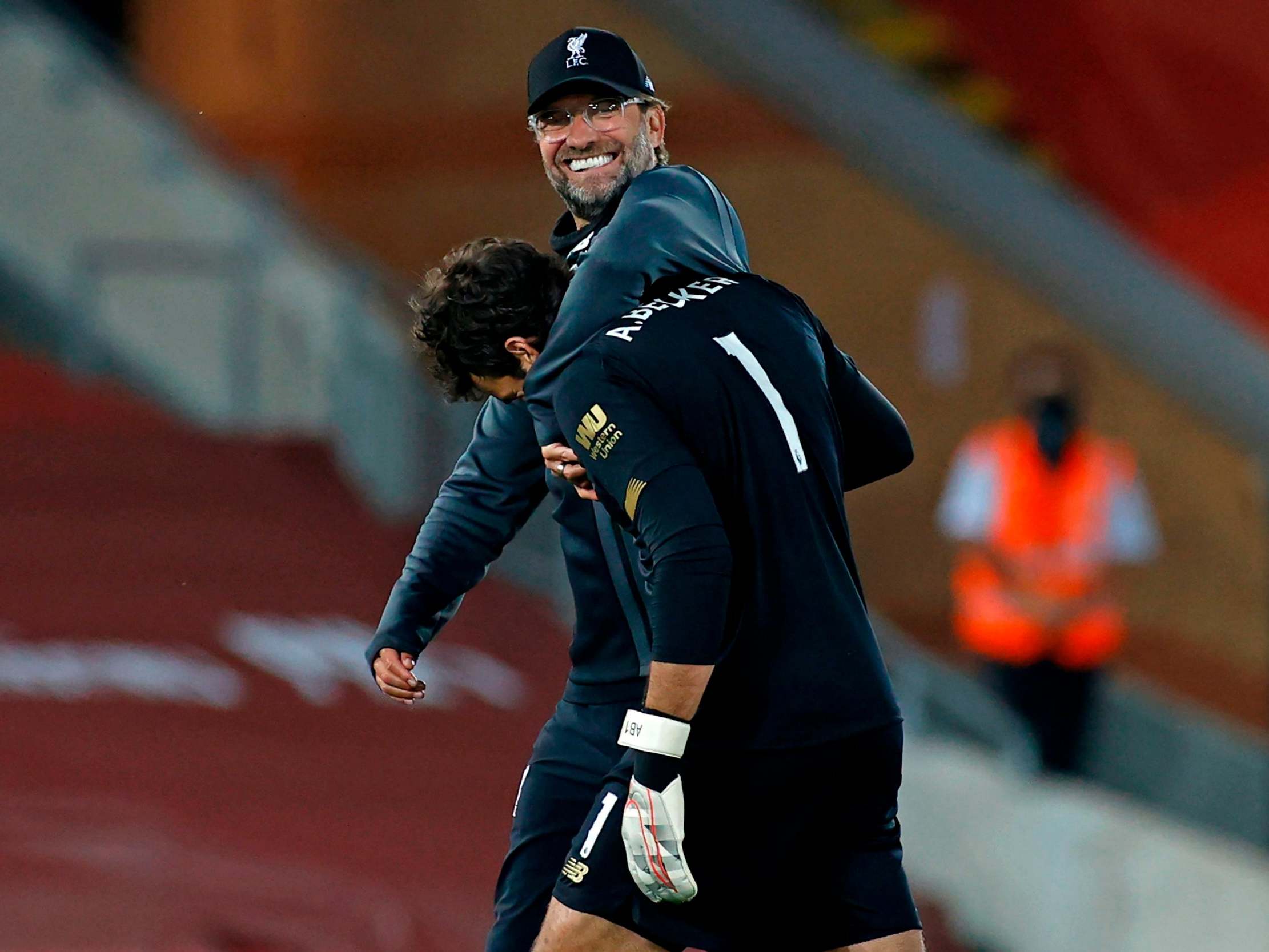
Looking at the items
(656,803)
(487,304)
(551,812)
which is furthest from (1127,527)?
(656,803)

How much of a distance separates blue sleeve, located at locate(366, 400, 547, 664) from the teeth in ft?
1.97

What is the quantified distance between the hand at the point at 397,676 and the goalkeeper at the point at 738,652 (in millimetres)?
669

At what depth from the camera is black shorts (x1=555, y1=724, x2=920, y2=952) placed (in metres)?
3.88

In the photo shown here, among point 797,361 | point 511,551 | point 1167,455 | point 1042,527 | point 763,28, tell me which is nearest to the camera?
point 797,361

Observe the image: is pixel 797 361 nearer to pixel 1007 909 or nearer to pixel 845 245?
pixel 1007 909

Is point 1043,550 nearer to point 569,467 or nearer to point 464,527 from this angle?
point 464,527

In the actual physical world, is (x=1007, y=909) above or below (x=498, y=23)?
below

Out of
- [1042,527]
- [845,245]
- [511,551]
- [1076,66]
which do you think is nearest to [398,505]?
[511,551]

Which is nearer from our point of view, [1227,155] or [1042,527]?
[1042,527]

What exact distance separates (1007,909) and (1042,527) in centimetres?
160

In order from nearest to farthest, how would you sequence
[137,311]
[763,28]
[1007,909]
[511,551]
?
1. [1007,909]
2. [511,551]
3. [137,311]
4. [763,28]

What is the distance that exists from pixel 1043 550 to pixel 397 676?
4999 millimetres

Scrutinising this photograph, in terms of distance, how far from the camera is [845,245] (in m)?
14.8

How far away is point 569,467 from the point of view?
4.00 metres
